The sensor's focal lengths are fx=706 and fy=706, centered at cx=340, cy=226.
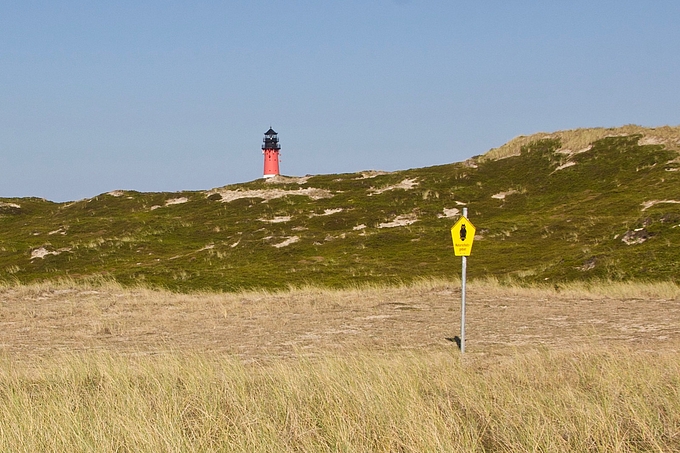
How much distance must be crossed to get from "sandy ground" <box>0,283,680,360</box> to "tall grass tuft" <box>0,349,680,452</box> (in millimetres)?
3764

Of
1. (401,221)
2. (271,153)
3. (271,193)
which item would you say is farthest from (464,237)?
(271,153)

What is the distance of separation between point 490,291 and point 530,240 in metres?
27.4

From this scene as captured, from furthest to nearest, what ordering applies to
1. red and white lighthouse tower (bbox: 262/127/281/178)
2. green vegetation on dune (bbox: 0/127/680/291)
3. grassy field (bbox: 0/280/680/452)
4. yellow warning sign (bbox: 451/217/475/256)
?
red and white lighthouse tower (bbox: 262/127/281/178) → green vegetation on dune (bbox: 0/127/680/291) → yellow warning sign (bbox: 451/217/475/256) → grassy field (bbox: 0/280/680/452)

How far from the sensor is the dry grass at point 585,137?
83500 millimetres

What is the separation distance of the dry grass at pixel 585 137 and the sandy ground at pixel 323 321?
56972 millimetres

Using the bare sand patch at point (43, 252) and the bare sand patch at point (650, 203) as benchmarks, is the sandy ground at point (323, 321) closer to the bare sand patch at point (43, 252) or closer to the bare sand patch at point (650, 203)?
the bare sand patch at point (650, 203)

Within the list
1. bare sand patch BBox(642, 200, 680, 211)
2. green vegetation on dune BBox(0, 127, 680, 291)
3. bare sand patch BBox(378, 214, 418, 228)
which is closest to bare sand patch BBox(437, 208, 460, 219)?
green vegetation on dune BBox(0, 127, 680, 291)

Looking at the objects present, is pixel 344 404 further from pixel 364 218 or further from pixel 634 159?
pixel 634 159

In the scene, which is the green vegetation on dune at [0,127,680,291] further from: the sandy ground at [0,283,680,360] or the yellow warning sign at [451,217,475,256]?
the yellow warning sign at [451,217,475,256]

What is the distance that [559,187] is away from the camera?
77.4 meters

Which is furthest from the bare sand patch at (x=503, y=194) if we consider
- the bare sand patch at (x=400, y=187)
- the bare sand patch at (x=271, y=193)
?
the bare sand patch at (x=271, y=193)

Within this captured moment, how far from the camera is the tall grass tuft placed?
863 cm

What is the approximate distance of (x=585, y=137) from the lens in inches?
3570

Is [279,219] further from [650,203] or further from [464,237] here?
[464,237]
